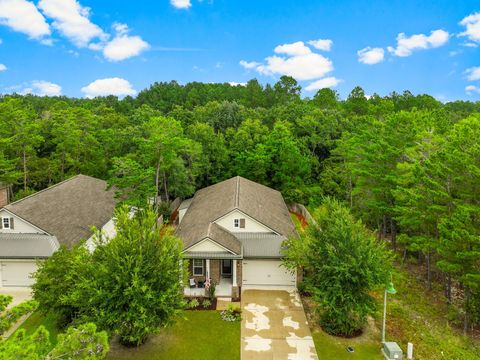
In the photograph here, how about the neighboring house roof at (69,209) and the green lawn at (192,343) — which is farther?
the neighboring house roof at (69,209)

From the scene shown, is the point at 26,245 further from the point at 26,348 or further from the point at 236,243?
the point at 26,348

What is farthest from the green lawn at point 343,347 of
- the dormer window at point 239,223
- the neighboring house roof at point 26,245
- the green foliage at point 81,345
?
the neighboring house roof at point 26,245

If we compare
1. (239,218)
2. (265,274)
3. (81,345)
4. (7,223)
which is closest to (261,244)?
(265,274)

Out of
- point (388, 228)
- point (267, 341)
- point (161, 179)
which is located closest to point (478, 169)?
point (267, 341)

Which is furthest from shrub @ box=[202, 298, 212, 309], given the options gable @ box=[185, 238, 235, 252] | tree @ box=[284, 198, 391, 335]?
tree @ box=[284, 198, 391, 335]

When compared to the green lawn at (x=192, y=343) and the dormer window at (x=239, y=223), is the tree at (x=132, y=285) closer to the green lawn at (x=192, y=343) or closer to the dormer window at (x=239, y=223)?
the green lawn at (x=192, y=343)

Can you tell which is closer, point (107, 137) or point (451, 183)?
point (451, 183)

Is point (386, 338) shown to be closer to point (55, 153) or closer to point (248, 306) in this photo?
point (248, 306)
